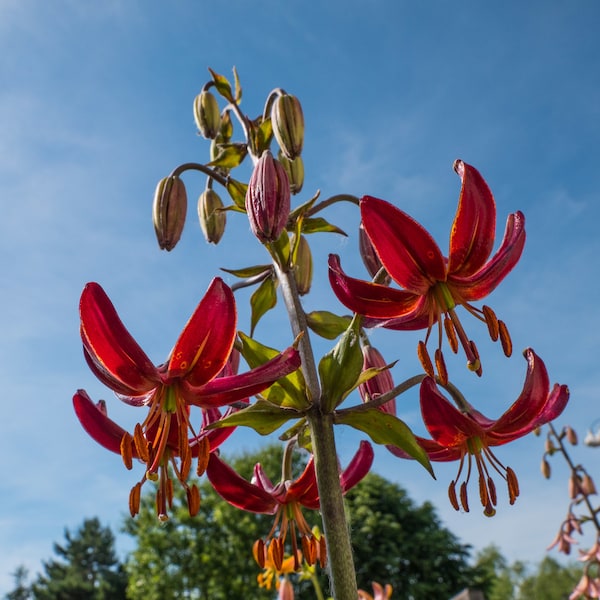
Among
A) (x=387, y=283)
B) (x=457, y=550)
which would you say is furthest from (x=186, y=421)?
(x=457, y=550)

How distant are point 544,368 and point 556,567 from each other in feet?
107

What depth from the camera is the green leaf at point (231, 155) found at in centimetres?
138

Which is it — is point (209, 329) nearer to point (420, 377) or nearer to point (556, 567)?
point (420, 377)

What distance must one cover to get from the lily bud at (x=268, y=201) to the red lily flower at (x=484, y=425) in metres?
0.36

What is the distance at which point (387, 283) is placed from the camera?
108 centimetres

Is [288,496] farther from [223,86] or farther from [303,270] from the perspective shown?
[223,86]

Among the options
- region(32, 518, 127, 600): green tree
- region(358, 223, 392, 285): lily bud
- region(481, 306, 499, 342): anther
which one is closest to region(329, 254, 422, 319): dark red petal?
region(481, 306, 499, 342): anther

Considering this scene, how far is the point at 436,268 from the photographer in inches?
39.4

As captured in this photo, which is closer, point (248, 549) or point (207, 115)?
point (207, 115)

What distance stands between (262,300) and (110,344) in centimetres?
46

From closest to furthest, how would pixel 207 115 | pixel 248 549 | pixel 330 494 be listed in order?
pixel 330 494, pixel 207 115, pixel 248 549

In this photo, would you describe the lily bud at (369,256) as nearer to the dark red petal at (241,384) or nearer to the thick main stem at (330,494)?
the thick main stem at (330,494)

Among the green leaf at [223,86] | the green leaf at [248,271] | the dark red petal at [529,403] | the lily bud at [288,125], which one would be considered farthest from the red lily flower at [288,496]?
the green leaf at [223,86]

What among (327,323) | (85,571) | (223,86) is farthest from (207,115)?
(85,571)
